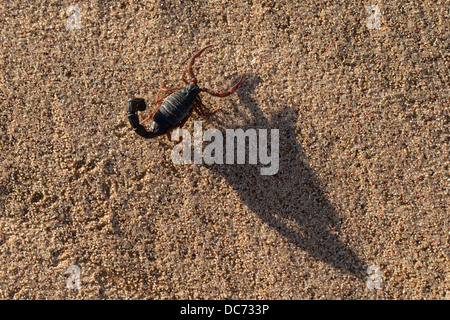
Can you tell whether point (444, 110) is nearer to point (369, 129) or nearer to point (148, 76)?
point (369, 129)

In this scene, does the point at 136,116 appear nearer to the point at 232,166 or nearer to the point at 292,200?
the point at 232,166

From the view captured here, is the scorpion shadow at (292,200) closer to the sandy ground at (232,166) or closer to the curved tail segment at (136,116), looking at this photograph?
the sandy ground at (232,166)

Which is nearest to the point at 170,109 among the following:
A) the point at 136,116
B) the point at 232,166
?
the point at 136,116

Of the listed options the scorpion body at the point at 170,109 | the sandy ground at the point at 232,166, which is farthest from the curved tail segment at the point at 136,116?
the sandy ground at the point at 232,166

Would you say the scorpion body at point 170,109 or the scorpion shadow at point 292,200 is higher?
the scorpion body at point 170,109
